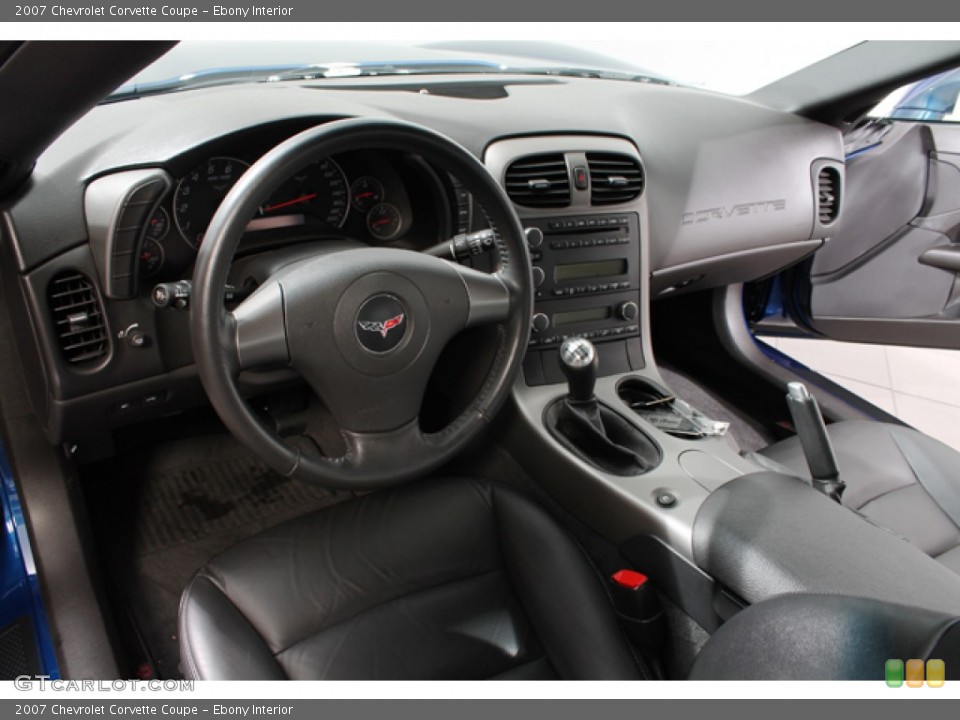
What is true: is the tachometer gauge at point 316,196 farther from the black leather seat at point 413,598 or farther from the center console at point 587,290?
the black leather seat at point 413,598

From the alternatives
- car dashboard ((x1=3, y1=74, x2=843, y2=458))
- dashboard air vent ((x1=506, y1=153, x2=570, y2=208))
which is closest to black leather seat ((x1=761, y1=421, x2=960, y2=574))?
car dashboard ((x1=3, y1=74, x2=843, y2=458))

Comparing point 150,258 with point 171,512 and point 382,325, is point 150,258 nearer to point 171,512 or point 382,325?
point 382,325

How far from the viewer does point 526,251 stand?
1.17 m

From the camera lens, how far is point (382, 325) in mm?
1041

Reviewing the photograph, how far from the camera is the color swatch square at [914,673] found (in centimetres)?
60

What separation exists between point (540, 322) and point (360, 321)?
0.55 metres

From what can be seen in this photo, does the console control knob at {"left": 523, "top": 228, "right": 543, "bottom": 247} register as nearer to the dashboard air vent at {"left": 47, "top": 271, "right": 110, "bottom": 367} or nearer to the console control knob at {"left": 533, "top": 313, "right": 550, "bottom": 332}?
the console control knob at {"left": 533, "top": 313, "right": 550, "bottom": 332}

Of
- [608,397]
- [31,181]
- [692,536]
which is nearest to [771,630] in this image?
[692,536]

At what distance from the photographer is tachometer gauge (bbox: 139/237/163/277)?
3.72 feet

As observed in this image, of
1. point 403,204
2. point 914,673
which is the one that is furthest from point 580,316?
point 914,673

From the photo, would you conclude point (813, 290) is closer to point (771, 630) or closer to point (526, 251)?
point (526, 251)

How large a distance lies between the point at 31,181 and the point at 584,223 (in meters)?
0.96

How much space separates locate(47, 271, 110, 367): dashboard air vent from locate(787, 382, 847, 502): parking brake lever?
1076 mm
